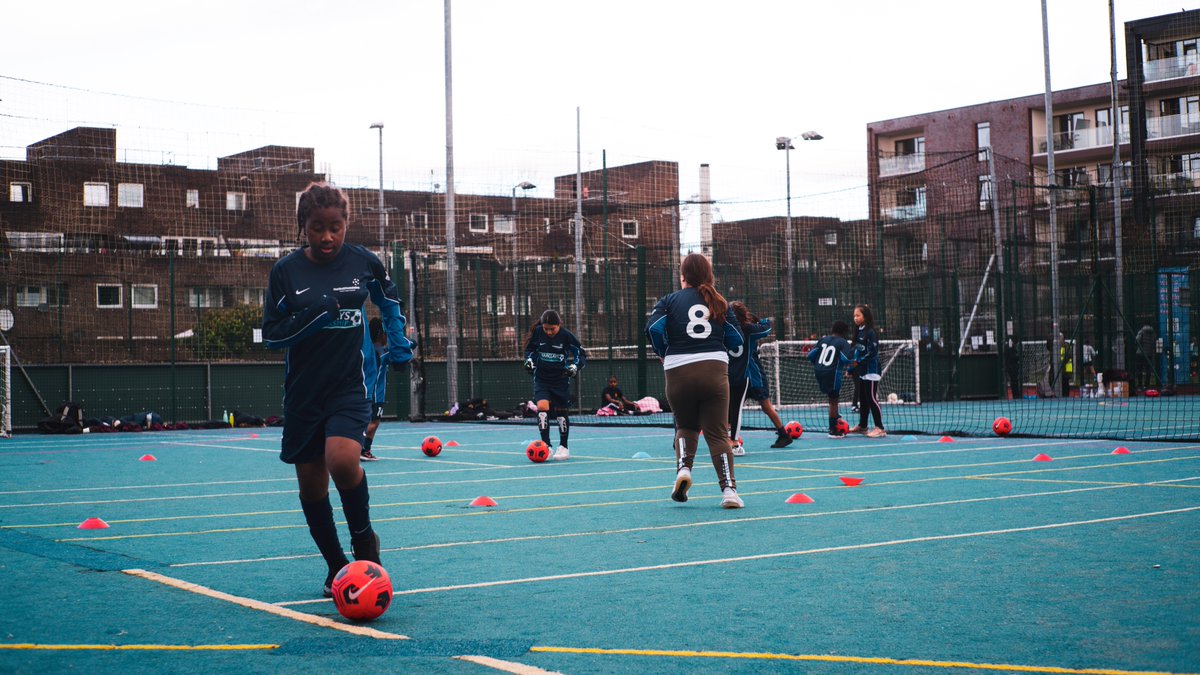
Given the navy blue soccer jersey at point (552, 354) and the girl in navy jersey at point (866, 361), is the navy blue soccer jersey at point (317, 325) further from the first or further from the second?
the girl in navy jersey at point (866, 361)

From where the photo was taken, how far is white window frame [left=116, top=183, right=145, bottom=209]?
4375 centimetres

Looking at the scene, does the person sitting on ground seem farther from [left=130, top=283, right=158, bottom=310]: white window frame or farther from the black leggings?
[left=130, top=283, right=158, bottom=310]: white window frame

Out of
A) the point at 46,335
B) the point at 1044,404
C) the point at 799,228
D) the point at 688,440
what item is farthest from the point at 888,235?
the point at 688,440

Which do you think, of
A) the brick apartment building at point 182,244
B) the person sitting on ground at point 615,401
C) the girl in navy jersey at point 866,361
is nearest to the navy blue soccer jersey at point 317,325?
the girl in navy jersey at point 866,361

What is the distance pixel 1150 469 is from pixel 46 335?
22112mm

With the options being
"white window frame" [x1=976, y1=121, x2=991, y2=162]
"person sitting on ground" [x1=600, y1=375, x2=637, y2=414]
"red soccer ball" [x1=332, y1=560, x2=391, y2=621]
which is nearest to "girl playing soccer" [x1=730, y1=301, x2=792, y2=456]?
"red soccer ball" [x1=332, y1=560, x2=391, y2=621]

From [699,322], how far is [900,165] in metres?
53.3

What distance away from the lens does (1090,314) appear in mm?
36500

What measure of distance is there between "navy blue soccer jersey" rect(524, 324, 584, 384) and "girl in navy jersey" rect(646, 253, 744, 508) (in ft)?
18.6

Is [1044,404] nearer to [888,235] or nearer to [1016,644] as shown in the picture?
[888,235]

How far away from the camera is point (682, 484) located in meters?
9.14

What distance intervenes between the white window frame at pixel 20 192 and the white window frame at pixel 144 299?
11.3ft

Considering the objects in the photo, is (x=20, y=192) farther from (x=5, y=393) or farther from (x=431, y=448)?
(x=431, y=448)

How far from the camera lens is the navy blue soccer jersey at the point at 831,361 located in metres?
17.8
